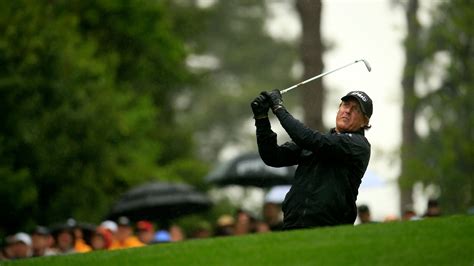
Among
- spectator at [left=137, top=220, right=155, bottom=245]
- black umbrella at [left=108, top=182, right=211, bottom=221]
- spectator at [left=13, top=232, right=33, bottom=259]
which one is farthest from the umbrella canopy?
spectator at [left=13, top=232, right=33, bottom=259]

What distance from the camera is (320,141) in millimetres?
9625

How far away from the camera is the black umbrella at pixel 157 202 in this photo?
19906mm

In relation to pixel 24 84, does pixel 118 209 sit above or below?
below

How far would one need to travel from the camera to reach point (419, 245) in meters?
9.42

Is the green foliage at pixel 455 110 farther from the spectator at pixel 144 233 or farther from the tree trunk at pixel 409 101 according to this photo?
the spectator at pixel 144 233

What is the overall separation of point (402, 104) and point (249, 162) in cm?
1263

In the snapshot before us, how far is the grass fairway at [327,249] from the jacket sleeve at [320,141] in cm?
66

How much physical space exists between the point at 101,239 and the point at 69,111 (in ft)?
27.1

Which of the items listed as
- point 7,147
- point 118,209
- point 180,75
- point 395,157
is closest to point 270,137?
point 118,209

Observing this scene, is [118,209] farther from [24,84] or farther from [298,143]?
[298,143]

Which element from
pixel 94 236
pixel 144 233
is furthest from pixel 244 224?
pixel 94 236

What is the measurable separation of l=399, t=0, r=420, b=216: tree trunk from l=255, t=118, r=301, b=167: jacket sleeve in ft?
65.3

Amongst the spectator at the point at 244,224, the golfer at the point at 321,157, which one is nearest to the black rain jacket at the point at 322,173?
the golfer at the point at 321,157

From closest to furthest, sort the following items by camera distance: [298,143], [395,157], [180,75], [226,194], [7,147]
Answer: [298,143]
[7,147]
[395,157]
[180,75]
[226,194]
